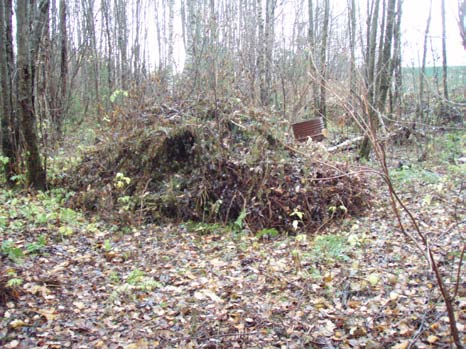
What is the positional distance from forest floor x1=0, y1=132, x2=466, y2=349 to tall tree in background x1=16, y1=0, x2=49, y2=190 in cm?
109

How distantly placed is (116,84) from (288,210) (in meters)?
12.9

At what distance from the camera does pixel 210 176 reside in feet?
22.1

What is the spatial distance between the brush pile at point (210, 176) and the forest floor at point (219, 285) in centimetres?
38

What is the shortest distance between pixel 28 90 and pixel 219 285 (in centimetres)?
464

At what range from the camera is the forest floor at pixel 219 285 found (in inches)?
129

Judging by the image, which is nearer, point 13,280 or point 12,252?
point 13,280

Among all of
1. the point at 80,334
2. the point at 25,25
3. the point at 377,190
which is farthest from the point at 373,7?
the point at 80,334

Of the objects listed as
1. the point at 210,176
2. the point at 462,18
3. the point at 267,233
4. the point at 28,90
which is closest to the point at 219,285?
the point at 267,233

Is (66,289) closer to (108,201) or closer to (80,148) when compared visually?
(108,201)

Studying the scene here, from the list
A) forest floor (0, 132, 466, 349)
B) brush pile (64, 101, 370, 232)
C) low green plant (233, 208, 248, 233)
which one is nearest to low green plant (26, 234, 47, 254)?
forest floor (0, 132, 466, 349)

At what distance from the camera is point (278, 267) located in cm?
457

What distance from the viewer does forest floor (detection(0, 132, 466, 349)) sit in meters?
3.27

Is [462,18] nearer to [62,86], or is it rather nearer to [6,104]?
[6,104]

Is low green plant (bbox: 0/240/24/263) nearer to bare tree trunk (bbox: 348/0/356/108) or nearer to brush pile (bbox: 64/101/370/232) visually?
brush pile (bbox: 64/101/370/232)
